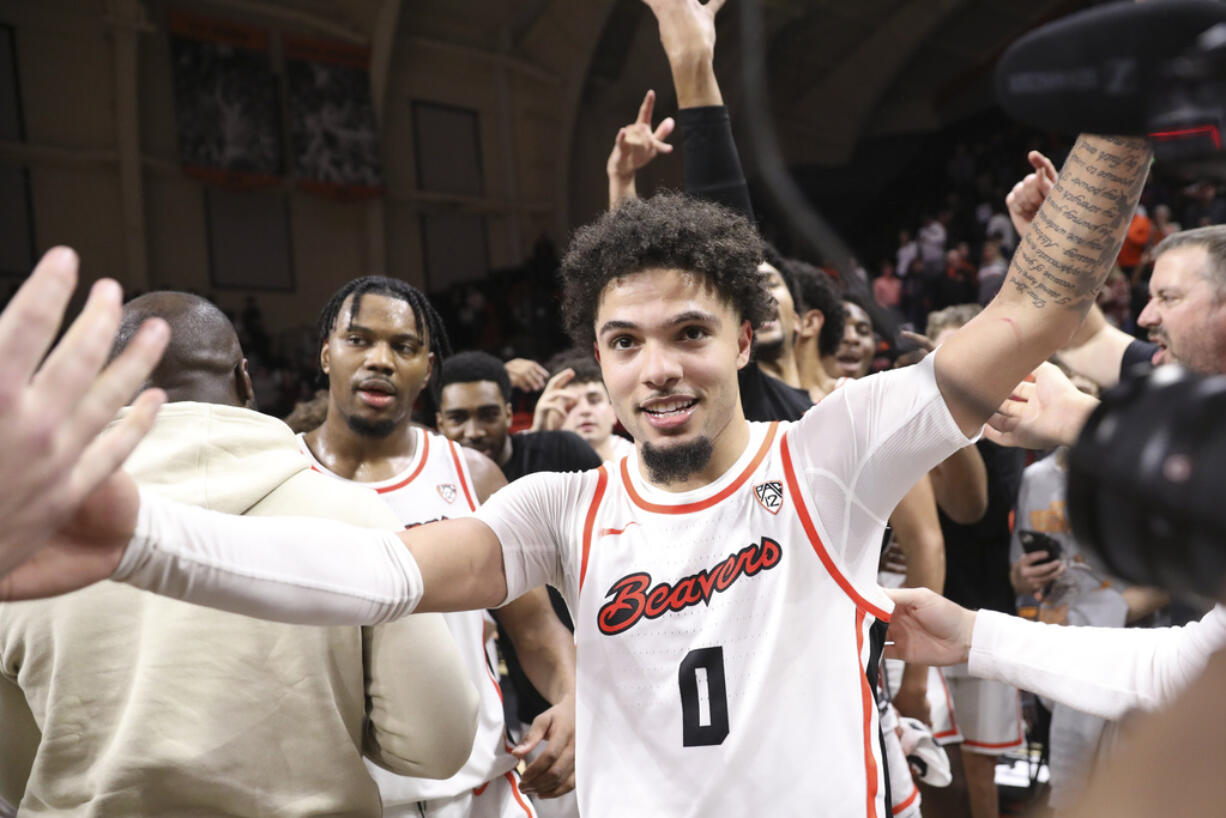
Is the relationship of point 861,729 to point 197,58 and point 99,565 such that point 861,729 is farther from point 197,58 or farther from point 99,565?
point 197,58

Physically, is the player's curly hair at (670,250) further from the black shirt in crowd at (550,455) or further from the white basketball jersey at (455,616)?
the black shirt in crowd at (550,455)

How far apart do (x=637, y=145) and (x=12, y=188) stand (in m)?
13.4

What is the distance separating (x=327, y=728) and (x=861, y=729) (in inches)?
35.5

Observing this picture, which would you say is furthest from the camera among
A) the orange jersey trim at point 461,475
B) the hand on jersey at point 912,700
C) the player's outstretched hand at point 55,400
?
the hand on jersey at point 912,700

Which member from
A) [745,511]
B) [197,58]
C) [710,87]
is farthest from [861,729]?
[197,58]

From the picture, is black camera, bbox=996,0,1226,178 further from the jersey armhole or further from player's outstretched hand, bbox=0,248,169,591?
the jersey armhole

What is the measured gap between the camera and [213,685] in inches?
68.2

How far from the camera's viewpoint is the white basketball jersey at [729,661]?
179 centimetres

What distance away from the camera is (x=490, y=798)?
306 cm

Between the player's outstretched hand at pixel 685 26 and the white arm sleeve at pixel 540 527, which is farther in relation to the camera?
the player's outstretched hand at pixel 685 26

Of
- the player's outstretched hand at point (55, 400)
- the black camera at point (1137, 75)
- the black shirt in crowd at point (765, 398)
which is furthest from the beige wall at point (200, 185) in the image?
the black camera at point (1137, 75)

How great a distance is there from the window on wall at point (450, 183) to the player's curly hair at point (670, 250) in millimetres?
15436

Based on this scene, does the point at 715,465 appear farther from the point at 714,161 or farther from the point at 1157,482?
the point at 1157,482

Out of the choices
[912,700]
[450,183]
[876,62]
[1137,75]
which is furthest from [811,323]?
[450,183]
